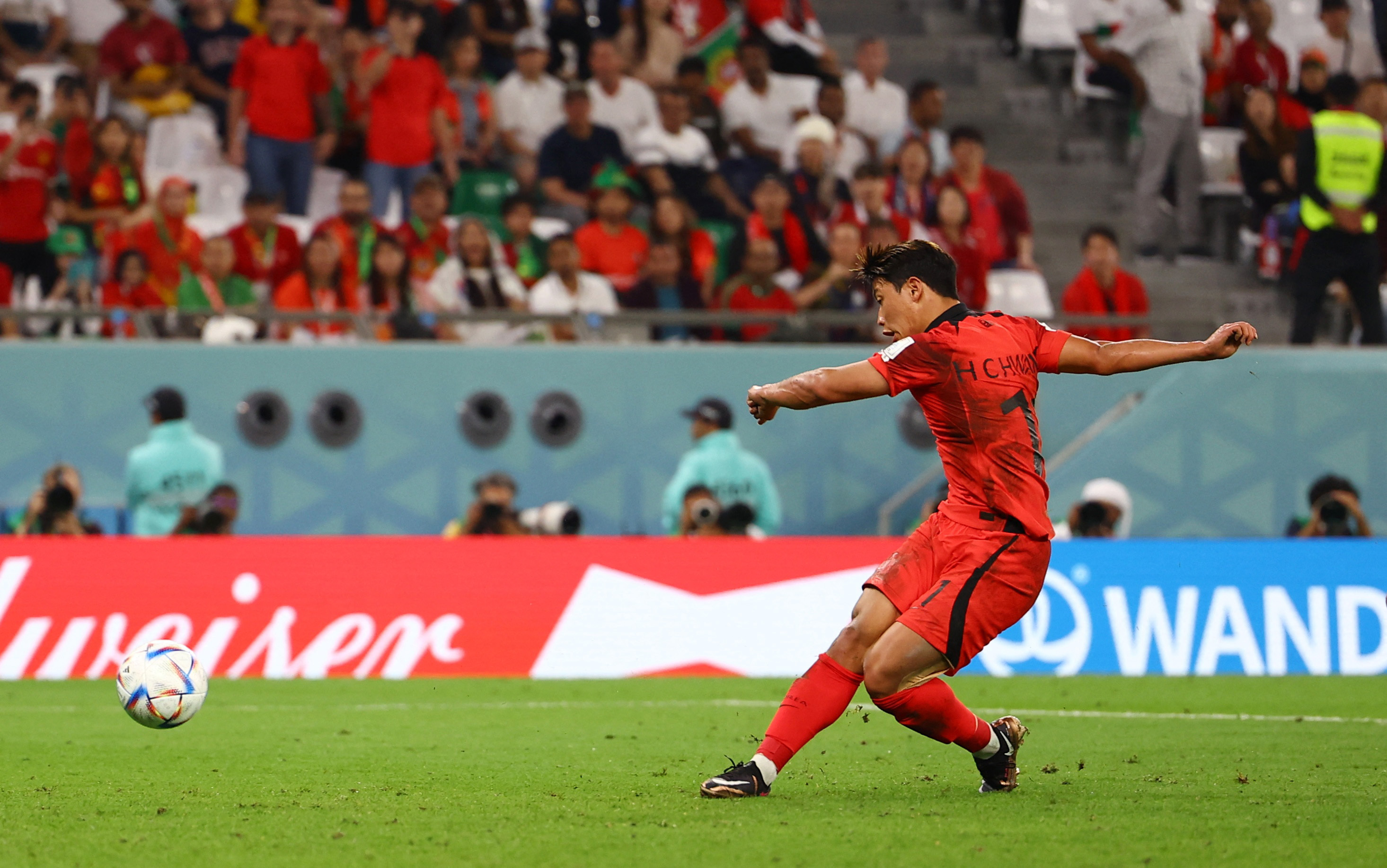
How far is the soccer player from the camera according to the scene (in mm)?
6059

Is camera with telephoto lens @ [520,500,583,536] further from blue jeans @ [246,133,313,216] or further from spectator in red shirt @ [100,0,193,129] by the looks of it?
spectator in red shirt @ [100,0,193,129]

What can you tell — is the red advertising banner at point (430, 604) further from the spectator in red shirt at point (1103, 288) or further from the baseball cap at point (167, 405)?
the spectator in red shirt at point (1103, 288)

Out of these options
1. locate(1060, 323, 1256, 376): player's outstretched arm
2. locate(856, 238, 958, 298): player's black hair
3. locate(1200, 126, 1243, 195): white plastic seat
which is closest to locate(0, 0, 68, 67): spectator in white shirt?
locate(1200, 126, 1243, 195): white plastic seat

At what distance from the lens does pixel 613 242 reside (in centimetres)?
1538

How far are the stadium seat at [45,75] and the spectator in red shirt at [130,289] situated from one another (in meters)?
2.42

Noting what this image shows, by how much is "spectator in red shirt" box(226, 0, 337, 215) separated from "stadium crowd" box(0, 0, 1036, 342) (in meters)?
0.02

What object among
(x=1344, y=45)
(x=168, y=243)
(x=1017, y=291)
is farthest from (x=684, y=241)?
(x=1344, y=45)

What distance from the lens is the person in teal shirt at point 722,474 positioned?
13.4 m

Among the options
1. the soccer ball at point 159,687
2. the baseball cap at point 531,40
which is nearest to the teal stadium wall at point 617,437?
the baseball cap at point 531,40

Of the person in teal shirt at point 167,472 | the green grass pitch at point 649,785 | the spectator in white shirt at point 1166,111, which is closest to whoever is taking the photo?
the green grass pitch at point 649,785

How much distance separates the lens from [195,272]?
14508 mm

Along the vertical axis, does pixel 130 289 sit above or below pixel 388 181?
below

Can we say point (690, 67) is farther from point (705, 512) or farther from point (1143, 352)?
point (1143, 352)

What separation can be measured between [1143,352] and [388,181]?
10.8 m
